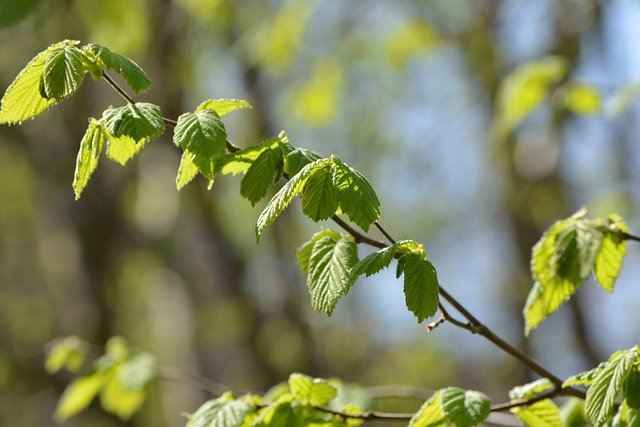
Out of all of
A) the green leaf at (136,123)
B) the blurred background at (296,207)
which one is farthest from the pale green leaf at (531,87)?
the green leaf at (136,123)

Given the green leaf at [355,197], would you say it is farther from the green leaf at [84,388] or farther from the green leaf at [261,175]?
the green leaf at [84,388]

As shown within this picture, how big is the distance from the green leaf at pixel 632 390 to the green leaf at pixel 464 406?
0.27 metres

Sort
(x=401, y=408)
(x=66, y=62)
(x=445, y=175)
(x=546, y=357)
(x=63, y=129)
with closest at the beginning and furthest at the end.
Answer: (x=66, y=62), (x=401, y=408), (x=546, y=357), (x=63, y=129), (x=445, y=175)

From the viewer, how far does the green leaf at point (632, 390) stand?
155 centimetres

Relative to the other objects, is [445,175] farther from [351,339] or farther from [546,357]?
[546,357]

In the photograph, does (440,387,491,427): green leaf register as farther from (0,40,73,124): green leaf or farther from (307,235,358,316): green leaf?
(0,40,73,124): green leaf

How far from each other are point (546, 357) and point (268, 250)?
306 cm

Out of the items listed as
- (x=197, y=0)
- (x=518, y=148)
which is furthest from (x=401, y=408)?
(x=197, y=0)

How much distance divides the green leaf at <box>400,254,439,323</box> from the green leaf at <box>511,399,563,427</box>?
509 millimetres

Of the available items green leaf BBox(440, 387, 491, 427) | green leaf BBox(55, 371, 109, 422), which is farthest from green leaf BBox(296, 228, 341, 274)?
green leaf BBox(55, 371, 109, 422)

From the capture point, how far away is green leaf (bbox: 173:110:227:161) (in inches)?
59.2

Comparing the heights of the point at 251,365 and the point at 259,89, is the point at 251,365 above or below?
below

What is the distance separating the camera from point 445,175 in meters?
11.9

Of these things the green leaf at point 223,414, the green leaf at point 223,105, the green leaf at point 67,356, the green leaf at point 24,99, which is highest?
the green leaf at point 67,356
